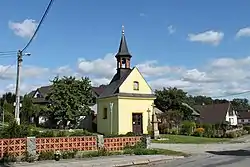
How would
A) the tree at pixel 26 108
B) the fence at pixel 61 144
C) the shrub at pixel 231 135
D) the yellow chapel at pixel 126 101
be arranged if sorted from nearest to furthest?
the fence at pixel 61 144 < the shrub at pixel 231 135 < the yellow chapel at pixel 126 101 < the tree at pixel 26 108

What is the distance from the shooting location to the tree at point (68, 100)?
51625 mm

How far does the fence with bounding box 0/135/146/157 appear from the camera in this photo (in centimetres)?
1775

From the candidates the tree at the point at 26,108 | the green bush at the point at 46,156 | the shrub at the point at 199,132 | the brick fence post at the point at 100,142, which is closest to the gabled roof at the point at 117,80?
the shrub at the point at 199,132

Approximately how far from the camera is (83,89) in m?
54.1

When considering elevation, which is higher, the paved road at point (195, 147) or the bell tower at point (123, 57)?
the bell tower at point (123, 57)

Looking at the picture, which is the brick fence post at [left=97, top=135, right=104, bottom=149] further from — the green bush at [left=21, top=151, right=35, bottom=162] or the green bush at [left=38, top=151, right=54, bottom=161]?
the green bush at [left=21, top=151, right=35, bottom=162]

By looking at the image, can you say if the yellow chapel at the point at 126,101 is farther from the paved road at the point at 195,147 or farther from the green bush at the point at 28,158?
the green bush at the point at 28,158

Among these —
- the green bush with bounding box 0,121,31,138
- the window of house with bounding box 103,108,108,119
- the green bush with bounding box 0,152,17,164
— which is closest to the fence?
the green bush with bounding box 0,152,17,164

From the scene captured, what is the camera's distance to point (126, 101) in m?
42.1

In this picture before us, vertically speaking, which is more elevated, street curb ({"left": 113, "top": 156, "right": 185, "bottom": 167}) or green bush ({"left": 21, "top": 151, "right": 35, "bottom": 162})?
green bush ({"left": 21, "top": 151, "right": 35, "bottom": 162})

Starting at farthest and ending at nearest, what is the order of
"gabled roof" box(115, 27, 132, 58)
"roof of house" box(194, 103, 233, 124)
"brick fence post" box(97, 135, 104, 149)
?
1. "roof of house" box(194, 103, 233, 124)
2. "gabled roof" box(115, 27, 132, 58)
3. "brick fence post" box(97, 135, 104, 149)

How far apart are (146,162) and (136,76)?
84.9 feet

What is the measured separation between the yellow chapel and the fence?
19.0m

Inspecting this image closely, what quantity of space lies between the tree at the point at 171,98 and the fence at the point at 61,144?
44.6 metres
